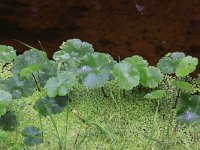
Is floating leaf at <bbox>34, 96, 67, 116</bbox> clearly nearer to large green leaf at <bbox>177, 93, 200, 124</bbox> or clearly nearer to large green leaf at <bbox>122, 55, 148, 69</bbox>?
large green leaf at <bbox>122, 55, 148, 69</bbox>

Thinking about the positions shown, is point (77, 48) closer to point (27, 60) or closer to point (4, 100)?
point (27, 60)

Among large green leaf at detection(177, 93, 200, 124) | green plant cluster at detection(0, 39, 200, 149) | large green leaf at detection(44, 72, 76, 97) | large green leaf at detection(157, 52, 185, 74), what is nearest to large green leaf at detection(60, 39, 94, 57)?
green plant cluster at detection(0, 39, 200, 149)

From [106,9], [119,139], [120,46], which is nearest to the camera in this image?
[119,139]

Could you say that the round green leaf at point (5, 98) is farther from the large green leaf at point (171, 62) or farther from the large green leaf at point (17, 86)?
the large green leaf at point (171, 62)

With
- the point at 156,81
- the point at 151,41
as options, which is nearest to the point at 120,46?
the point at 151,41

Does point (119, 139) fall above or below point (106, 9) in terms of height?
below

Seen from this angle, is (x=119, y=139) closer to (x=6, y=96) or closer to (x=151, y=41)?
(x=6, y=96)

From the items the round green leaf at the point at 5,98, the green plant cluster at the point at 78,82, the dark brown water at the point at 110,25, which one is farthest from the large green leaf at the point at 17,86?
the dark brown water at the point at 110,25
